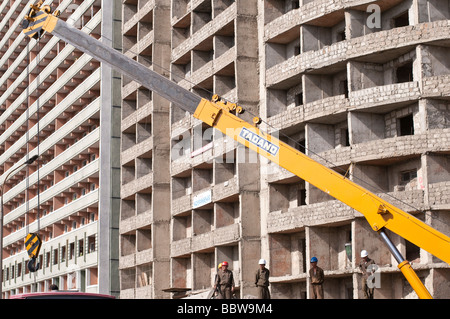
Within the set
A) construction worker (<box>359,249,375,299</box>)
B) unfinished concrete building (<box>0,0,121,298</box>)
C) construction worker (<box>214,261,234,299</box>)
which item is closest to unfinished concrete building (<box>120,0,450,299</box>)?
construction worker (<box>214,261,234,299</box>)

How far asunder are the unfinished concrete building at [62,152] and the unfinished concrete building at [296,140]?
637 centimetres

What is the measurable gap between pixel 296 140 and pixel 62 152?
101ft

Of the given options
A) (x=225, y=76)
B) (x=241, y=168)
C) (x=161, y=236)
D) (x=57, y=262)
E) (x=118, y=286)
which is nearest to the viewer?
(x=241, y=168)

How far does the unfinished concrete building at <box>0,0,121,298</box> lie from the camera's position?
177 ft

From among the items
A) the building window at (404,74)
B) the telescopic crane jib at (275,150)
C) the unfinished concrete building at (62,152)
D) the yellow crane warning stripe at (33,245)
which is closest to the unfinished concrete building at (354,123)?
the building window at (404,74)

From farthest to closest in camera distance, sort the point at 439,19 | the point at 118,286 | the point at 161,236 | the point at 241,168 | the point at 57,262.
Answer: the point at 57,262, the point at 118,286, the point at 161,236, the point at 241,168, the point at 439,19

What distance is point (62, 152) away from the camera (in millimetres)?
61344

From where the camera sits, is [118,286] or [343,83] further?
[118,286]

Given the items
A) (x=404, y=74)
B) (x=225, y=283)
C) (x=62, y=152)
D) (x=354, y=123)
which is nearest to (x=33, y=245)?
(x=225, y=283)

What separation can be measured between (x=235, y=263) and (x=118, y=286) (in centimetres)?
1618

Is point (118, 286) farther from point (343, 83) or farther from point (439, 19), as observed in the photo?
point (439, 19)

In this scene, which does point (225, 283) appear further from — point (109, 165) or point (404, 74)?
point (109, 165)

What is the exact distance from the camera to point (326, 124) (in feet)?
108

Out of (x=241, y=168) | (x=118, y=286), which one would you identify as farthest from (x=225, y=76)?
(x=118, y=286)
